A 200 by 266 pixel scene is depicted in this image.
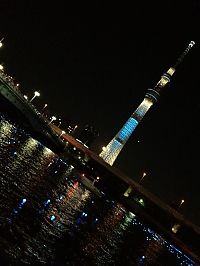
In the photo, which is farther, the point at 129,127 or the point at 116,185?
the point at 129,127

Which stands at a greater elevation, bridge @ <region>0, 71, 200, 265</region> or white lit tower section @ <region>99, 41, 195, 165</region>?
white lit tower section @ <region>99, 41, 195, 165</region>

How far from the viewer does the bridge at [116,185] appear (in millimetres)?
89438

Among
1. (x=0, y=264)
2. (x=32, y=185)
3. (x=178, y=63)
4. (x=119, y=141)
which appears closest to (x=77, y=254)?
(x=0, y=264)

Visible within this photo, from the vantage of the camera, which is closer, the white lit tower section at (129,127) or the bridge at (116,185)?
the bridge at (116,185)

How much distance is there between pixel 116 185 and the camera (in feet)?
358

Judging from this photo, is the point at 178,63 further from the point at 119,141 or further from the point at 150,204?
the point at 150,204

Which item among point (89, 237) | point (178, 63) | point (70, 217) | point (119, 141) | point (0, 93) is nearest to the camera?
point (89, 237)

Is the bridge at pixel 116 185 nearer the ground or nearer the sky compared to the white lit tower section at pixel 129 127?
nearer the ground

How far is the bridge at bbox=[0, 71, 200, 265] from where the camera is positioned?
3521 inches

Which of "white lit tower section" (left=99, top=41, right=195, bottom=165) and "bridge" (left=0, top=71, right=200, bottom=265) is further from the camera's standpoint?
"white lit tower section" (left=99, top=41, right=195, bottom=165)

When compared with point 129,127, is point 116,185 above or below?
below

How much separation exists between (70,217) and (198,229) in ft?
296

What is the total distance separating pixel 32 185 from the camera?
95.7ft

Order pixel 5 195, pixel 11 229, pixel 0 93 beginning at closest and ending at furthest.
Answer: pixel 11 229, pixel 5 195, pixel 0 93
